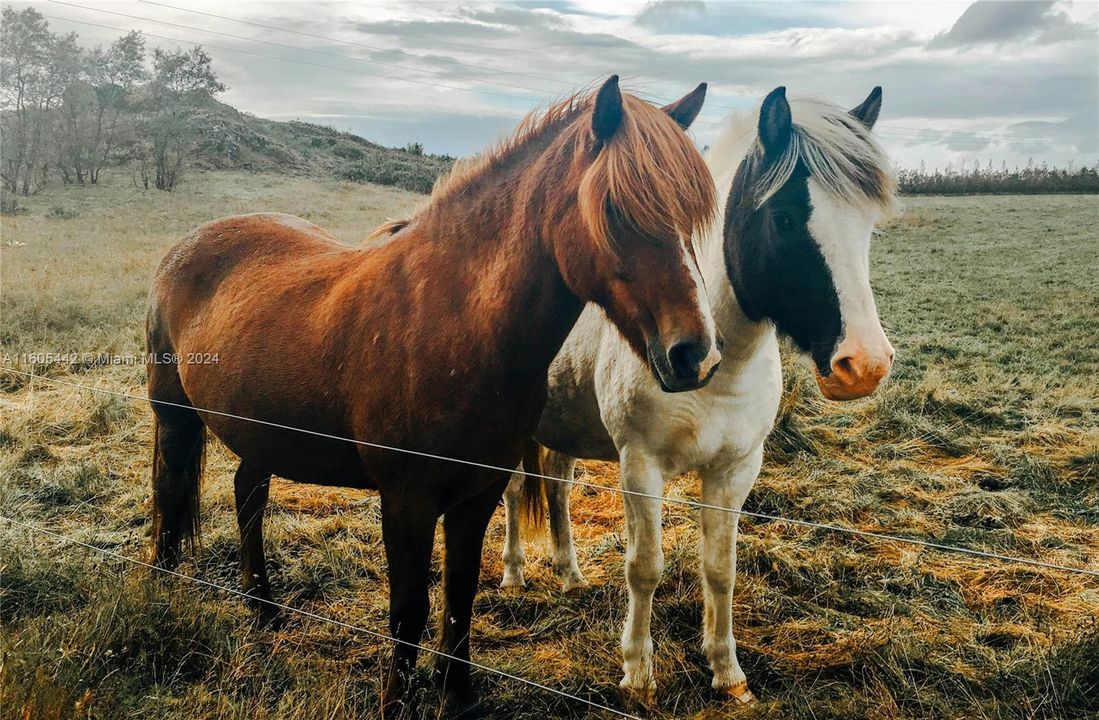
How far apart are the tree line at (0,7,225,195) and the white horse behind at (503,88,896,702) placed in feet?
8.95

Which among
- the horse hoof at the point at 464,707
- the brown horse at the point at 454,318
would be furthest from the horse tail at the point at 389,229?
the horse hoof at the point at 464,707

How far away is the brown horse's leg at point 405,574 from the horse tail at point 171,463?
4.68 ft

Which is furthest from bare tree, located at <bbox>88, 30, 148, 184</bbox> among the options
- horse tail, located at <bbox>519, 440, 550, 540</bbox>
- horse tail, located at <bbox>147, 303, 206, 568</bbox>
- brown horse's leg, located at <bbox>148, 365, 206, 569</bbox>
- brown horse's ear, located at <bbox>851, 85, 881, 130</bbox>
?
brown horse's ear, located at <bbox>851, 85, 881, 130</bbox>

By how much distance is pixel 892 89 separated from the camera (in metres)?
2.92

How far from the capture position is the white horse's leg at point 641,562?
231cm

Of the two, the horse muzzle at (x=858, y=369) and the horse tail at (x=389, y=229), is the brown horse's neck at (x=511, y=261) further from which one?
the horse muzzle at (x=858, y=369)

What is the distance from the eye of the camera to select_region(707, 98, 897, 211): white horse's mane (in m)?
1.80

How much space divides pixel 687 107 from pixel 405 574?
1.56m

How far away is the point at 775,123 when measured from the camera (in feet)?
6.08

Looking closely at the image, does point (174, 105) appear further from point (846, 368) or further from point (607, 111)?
point (846, 368)

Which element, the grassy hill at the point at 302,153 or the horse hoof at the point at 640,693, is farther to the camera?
the grassy hill at the point at 302,153

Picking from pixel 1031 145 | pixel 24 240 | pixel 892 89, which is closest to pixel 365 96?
pixel 892 89

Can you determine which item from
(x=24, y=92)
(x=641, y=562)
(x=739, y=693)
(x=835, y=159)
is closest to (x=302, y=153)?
(x=24, y=92)

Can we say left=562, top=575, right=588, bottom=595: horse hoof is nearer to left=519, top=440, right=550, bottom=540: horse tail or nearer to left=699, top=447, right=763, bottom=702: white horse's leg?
left=519, top=440, right=550, bottom=540: horse tail
